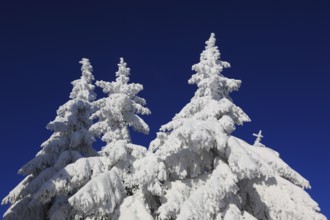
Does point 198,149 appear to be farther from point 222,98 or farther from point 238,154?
point 222,98

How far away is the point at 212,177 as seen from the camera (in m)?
19.1

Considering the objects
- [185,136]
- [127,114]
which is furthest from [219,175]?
[127,114]

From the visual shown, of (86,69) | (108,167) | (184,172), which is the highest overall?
(86,69)

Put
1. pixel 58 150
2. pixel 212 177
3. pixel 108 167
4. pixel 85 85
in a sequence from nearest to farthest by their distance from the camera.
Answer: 1. pixel 212 177
2. pixel 108 167
3. pixel 58 150
4. pixel 85 85

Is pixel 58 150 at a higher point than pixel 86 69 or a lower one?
lower

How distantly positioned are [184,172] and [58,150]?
465 inches

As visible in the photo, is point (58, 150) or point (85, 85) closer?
point (58, 150)

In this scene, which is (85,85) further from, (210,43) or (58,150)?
(210,43)

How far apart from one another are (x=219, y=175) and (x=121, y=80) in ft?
32.7

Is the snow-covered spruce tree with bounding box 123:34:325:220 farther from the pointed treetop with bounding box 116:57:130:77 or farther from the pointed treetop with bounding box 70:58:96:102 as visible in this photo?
the pointed treetop with bounding box 70:58:96:102

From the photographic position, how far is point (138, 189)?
2164cm

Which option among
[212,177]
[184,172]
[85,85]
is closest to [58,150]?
[85,85]

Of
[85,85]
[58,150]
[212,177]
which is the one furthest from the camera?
[85,85]

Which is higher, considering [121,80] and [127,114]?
[121,80]
